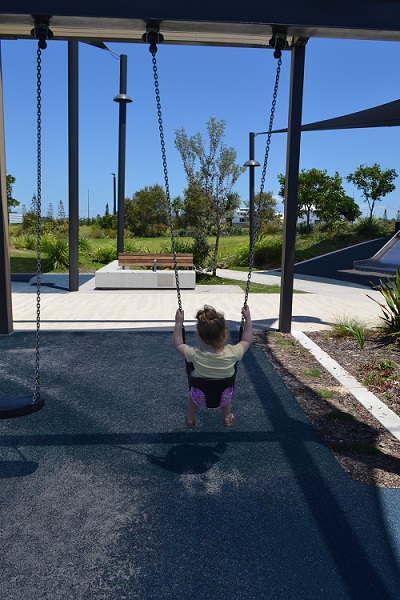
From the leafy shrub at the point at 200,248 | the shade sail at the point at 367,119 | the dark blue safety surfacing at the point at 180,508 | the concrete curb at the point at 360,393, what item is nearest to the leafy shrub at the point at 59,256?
the leafy shrub at the point at 200,248

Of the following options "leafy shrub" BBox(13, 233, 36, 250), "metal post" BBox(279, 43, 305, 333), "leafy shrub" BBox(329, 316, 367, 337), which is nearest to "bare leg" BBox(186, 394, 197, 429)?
"leafy shrub" BBox(329, 316, 367, 337)

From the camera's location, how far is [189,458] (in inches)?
145

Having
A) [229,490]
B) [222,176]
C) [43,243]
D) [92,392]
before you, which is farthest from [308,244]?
[229,490]

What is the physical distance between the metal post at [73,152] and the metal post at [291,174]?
19.1ft

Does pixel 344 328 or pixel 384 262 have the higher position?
pixel 384 262

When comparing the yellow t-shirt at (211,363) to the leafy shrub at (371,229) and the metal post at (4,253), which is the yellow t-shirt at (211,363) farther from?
the leafy shrub at (371,229)

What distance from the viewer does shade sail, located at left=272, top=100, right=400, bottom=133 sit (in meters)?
12.9

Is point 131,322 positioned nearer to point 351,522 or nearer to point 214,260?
point 351,522

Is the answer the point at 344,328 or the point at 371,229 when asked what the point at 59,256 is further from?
the point at 371,229

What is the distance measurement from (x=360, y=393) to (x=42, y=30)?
14.1 ft

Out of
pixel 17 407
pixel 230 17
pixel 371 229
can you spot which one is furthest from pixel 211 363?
pixel 371 229

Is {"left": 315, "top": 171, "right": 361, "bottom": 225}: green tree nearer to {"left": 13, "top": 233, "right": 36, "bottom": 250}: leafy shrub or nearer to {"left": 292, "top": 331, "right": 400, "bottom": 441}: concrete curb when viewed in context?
{"left": 13, "top": 233, "right": 36, "bottom": 250}: leafy shrub

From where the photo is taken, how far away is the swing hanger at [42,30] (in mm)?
3594

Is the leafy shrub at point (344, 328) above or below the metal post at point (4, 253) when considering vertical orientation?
below
